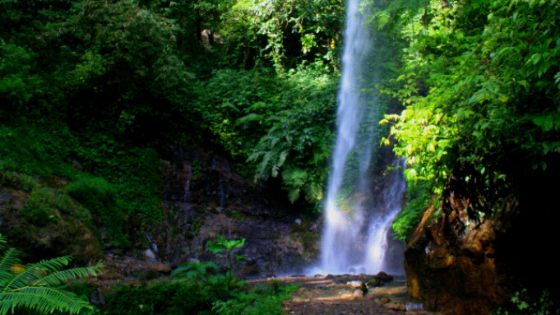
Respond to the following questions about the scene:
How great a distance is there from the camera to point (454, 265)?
512cm

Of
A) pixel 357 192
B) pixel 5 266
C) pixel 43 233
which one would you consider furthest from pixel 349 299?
pixel 357 192

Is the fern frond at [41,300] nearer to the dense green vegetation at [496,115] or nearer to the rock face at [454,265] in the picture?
the dense green vegetation at [496,115]

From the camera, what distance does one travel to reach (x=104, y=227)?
29.4ft

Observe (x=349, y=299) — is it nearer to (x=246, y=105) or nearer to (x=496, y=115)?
(x=496, y=115)

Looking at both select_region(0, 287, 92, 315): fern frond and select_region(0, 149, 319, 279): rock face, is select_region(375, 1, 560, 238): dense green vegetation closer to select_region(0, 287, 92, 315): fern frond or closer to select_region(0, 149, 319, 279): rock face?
select_region(0, 287, 92, 315): fern frond

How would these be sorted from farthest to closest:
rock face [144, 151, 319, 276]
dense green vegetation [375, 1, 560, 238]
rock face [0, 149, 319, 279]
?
rock face [144, 151, 319, 276] → rock face [0, 149, 319, 279] → dense green vegetation [375, 1, 560, 238]

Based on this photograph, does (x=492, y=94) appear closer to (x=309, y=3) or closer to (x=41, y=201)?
(x=41, y=201)

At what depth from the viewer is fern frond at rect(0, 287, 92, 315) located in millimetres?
3594

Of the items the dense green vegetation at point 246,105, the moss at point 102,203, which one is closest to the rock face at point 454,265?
the dense green vegetation at point 246,105

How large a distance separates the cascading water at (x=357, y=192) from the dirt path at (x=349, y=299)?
2.81 metres

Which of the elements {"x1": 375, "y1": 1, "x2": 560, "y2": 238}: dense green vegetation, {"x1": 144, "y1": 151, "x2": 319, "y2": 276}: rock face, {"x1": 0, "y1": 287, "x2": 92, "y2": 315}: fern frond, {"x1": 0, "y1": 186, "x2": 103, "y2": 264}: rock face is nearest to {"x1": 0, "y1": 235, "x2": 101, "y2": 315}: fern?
{"x1": 0, "y1": 287, "x2": 92, "y2": 315}: fern frond

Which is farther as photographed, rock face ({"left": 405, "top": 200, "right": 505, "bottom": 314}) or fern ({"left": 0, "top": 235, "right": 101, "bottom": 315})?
rock face ({"left": 405, "top": 200, "right": 505, "bottom": 314})

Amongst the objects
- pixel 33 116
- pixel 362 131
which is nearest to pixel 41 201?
pixel 33 116

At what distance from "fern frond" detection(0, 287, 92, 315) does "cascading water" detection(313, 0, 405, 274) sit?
25.0 feet
